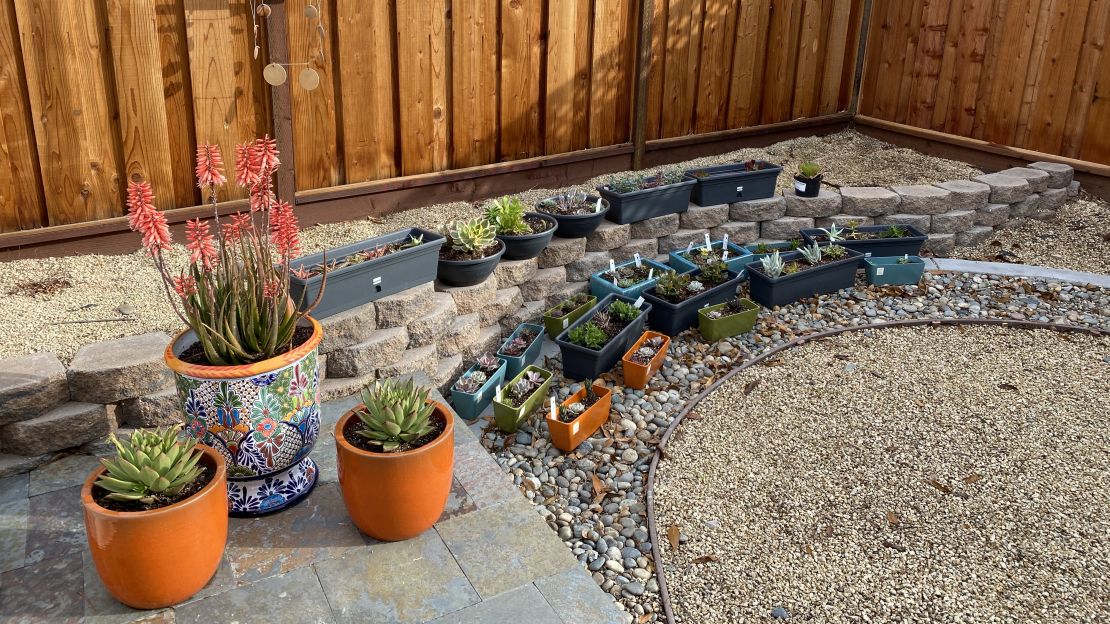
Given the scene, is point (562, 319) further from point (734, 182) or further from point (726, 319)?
point (734, 182)

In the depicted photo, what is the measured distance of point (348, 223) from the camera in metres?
5.21

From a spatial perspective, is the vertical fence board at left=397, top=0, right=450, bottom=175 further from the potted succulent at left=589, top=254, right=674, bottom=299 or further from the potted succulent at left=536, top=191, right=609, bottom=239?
the potted succulent at left=589, top=254, right=674, bottom=299

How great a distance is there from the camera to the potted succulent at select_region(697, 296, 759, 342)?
201 inches

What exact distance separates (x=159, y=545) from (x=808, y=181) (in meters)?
4.81

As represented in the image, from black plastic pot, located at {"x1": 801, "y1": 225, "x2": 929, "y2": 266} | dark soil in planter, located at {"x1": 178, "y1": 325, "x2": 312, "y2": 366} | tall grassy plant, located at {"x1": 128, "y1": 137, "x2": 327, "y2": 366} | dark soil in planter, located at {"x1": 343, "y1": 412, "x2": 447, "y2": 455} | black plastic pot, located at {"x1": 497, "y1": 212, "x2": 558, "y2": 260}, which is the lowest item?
black plastic pot, located at {"x1": 801, "y1": 225, "x2": 929, "y2": 266}

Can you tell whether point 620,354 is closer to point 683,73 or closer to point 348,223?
point 348,223

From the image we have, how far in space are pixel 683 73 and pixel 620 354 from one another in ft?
8.98

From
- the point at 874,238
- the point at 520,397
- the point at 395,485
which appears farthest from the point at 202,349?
the point at 874,238

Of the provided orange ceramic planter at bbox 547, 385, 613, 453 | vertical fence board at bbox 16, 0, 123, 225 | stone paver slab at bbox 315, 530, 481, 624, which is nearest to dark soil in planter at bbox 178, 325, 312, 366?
stone paver slab at bbox 315, 530, 481, 624

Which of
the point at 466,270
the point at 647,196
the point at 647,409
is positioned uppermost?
the point at 647,196

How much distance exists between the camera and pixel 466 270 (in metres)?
4.59

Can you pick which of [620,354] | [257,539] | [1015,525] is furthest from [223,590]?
[1015,525]

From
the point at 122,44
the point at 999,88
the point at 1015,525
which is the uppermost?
the point at 122,44

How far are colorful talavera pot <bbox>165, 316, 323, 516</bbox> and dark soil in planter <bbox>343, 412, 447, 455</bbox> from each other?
0.15 metres
